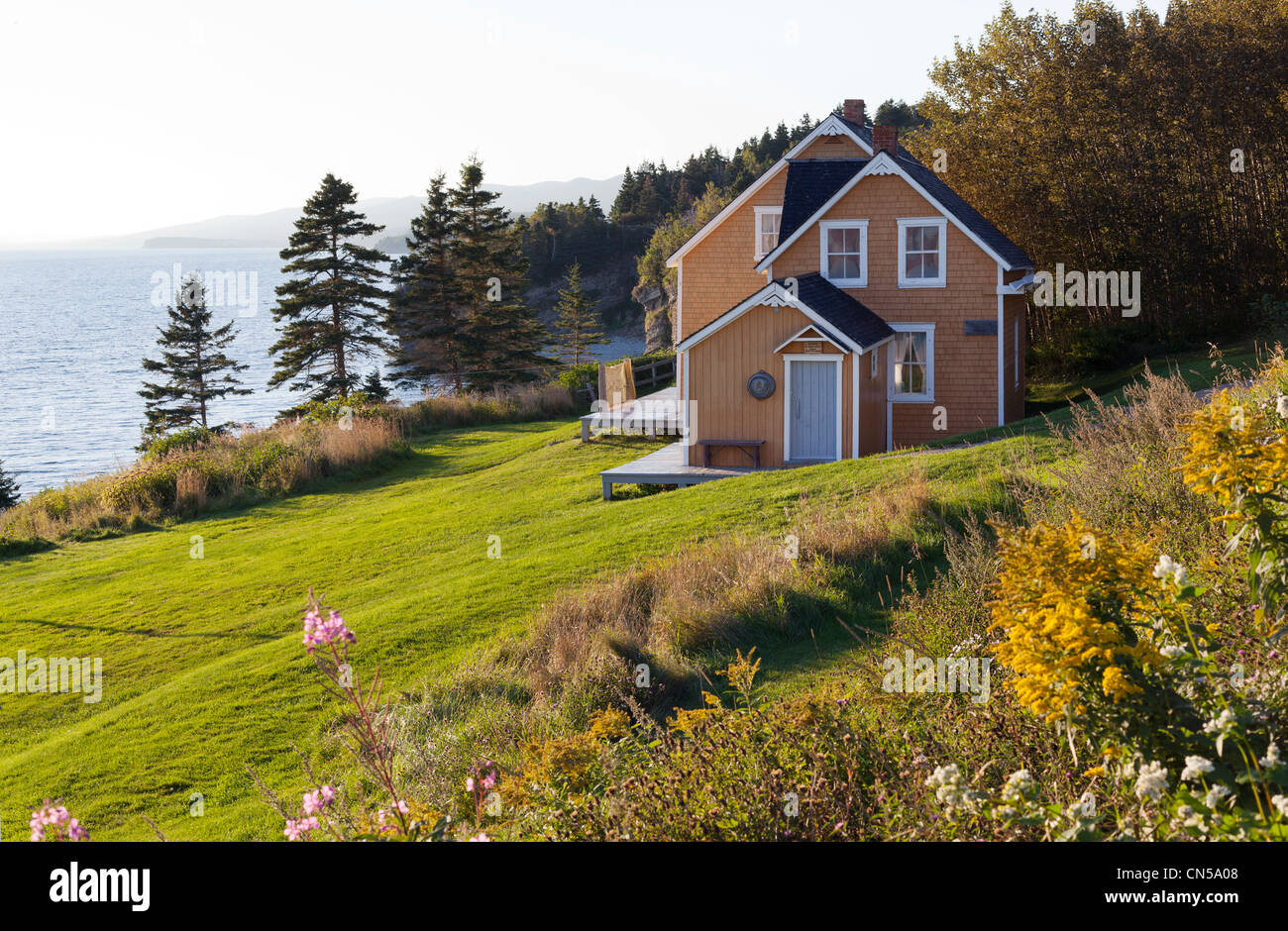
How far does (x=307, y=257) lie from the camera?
5212 cm

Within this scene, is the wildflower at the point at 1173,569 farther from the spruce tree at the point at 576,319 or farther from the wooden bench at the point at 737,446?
the spruce tree at the point at 576,319

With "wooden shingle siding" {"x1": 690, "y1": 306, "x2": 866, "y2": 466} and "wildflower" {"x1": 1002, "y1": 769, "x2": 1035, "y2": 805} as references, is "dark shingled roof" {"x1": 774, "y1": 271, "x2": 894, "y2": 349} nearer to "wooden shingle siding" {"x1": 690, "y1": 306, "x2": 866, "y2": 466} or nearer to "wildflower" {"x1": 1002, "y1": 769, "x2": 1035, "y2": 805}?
"wooden shingle siding" {"x1": 690, "y1": 306, "x2": 866, "y2": 466}

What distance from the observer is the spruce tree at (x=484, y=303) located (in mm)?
54688

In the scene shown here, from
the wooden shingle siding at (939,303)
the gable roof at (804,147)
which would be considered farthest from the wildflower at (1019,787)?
the gable roof at (804,147)

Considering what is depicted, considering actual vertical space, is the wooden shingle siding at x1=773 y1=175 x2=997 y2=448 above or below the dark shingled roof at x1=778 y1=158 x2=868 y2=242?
below

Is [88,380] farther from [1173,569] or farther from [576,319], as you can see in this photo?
[1173,569]

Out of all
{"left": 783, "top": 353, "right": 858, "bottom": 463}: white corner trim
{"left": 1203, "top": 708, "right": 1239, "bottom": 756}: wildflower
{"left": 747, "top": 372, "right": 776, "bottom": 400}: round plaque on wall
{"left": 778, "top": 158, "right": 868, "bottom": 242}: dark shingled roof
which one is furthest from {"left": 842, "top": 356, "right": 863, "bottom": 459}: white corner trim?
{"left": 1203, "top": 708, "right": 1239, "bottom": 756}: wildflower

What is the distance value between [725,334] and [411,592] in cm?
1077

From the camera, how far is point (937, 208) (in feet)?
80.4

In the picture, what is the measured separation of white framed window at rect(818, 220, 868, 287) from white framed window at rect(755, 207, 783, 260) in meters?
3.74

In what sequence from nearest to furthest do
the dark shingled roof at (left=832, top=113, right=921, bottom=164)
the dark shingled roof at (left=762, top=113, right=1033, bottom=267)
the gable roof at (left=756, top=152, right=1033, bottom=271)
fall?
the gable roof at (left=756, top=152, right=1033, bottom=271), the dark shingled roof at (left=762, top=113, right=1033, bottom=267), the dark shingled roof at (left=832, top=113, right=921, bottom=164)

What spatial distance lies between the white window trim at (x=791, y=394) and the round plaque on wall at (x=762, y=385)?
1.06ft

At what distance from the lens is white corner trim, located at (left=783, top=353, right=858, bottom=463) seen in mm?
22188

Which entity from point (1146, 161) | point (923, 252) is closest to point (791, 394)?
point (923, 252)
